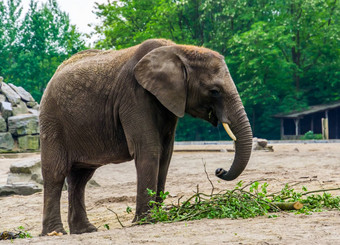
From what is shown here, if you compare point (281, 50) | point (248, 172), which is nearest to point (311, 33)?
point (281, 50)

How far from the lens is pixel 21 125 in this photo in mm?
23141

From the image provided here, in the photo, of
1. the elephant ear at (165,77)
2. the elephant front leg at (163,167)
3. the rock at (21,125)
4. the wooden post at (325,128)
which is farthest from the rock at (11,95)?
the elephant ear at (165,77)

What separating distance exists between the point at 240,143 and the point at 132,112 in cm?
127

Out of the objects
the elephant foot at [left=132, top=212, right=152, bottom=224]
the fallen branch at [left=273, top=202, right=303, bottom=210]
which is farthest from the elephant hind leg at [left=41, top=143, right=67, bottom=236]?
the fallen branch at [left=273, top=202, right=303, bottom=210]

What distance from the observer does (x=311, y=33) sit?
40.8 meters

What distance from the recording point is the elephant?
21.3ft

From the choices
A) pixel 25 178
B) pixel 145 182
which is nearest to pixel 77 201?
pixel 145 182

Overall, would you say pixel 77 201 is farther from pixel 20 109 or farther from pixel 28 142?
pixel 20 109

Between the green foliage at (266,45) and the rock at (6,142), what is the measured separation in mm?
18891

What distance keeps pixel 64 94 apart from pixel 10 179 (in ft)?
18.8

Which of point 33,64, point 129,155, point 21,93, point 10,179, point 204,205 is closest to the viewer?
point 204,205

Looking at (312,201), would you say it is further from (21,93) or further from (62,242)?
(21,93)

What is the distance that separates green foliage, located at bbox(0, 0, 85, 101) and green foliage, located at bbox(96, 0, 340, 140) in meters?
9.75

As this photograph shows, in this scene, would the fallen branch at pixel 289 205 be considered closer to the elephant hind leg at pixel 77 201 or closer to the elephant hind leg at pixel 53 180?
the elephant hind leg at pixel 77 201
